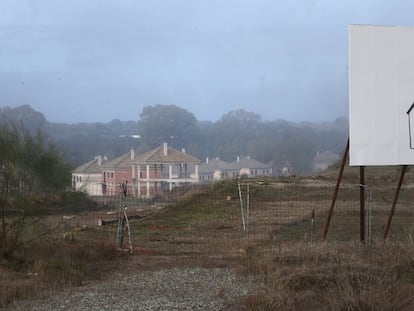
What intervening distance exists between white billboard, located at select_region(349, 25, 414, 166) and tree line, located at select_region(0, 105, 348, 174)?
53507 mm

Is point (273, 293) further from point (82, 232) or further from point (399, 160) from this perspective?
point (82, 232)

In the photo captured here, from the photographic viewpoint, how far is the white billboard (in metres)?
13.2

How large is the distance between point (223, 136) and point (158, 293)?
3170 inches

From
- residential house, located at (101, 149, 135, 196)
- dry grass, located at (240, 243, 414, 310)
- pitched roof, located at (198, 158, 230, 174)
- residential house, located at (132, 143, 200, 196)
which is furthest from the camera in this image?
pitched roof, located at (198, 158, 230, 174)

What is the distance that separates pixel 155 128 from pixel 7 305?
7864cm

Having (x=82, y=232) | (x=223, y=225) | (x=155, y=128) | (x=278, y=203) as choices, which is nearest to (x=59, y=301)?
(x=82, y=232)

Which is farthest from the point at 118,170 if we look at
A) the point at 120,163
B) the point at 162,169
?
the point at 162,169

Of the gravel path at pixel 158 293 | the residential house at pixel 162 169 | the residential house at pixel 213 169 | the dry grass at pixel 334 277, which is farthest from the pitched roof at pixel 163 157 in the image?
the gravel path at pixel 158 293

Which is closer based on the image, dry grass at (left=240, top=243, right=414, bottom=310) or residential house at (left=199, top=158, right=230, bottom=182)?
dry grass at (left=240, top=243, right=414, bottom=310)

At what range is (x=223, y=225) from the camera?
74.8 ft

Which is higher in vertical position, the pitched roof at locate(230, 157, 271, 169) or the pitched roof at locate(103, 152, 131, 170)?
the pitched roof at locate(103, 152, 131, 170)

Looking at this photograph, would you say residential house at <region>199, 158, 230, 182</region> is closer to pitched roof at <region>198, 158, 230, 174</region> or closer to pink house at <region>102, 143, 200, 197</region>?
pitched roof at <region>198, 158, 230, 174</region>

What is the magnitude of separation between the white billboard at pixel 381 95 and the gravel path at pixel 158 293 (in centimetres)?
413

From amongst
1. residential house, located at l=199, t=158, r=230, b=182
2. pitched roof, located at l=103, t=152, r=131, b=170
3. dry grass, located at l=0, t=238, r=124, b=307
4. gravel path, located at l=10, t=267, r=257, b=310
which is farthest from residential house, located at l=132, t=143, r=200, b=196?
gravel path, located at l=10, t=267, r=257, b=310
